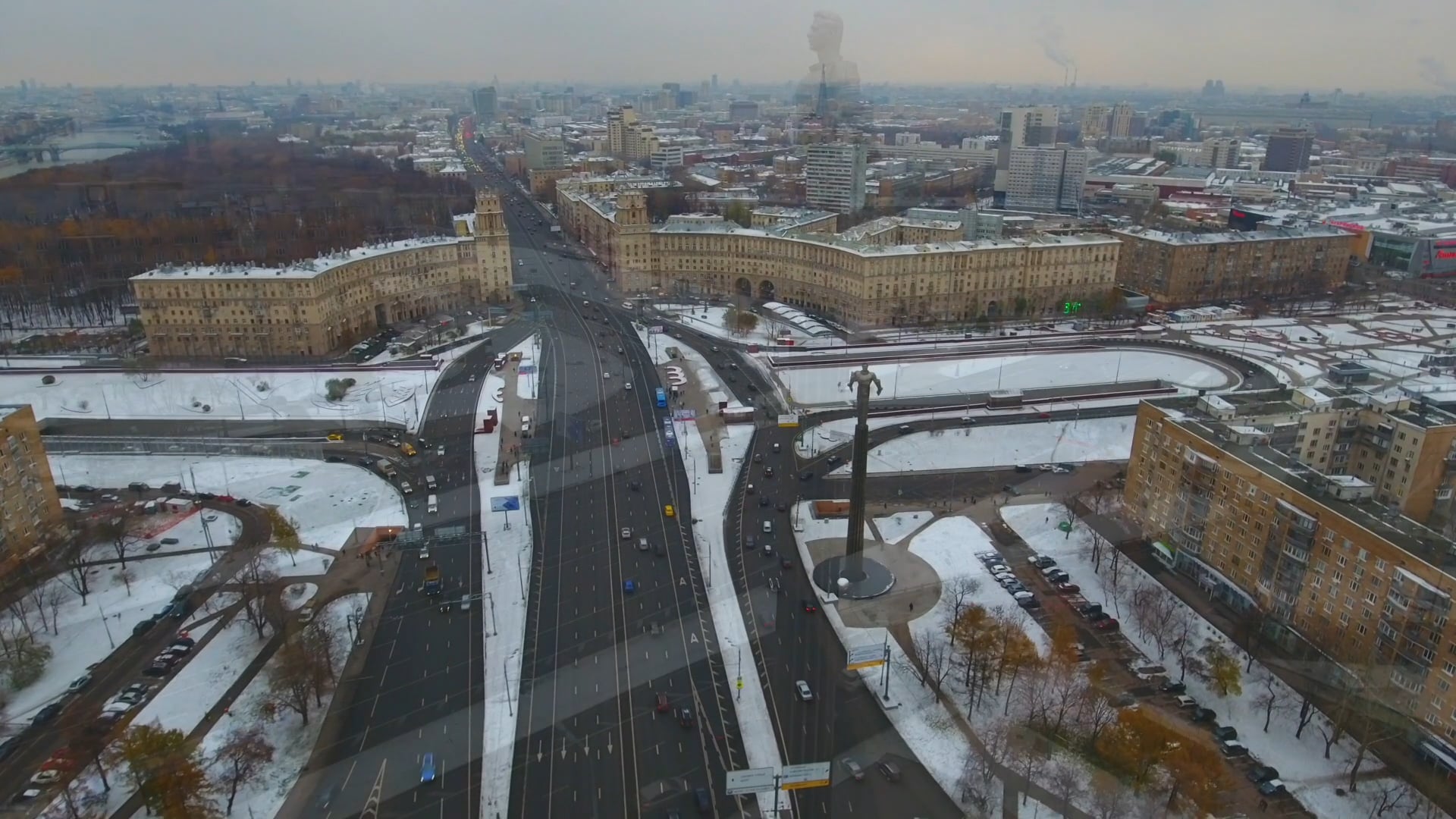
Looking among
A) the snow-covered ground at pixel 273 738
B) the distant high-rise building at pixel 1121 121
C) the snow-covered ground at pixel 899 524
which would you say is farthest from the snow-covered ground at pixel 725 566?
the distant high-rise building at pixel 1121 121

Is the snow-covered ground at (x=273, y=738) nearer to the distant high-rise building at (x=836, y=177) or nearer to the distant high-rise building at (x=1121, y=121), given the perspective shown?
the distant high-rise building at (x=836, y=177)

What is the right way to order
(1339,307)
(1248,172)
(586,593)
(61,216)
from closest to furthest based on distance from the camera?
1. (586,593)
2. (1339,307)
3. (61,216)
4. (1248,172)

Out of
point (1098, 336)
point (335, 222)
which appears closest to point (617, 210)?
point (335, 222)

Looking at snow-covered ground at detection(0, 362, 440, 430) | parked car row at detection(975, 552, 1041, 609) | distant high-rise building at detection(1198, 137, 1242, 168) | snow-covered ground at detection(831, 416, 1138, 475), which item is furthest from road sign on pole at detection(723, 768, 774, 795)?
distant high-rise building at detection(1198, 137, 1242, 168)

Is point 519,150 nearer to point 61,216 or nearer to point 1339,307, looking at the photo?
point 61,216

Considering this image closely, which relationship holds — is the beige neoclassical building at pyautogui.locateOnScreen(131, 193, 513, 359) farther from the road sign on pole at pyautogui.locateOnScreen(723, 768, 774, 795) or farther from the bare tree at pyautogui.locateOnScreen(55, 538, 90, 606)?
the road sign on pole at pyautogui.locateOnScreen(723, 768, 774, 795)
